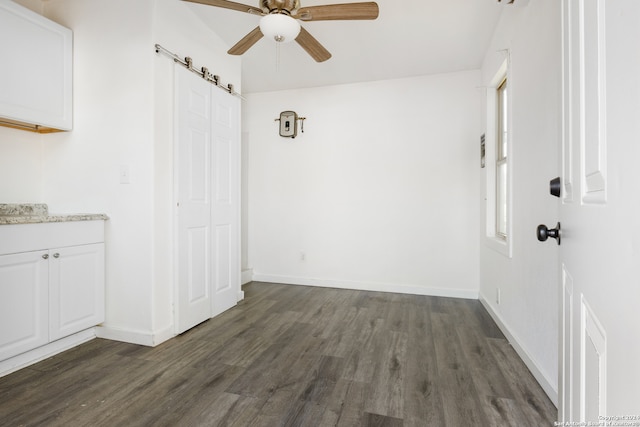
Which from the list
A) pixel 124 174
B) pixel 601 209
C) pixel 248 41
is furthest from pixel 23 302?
pixel 601 209

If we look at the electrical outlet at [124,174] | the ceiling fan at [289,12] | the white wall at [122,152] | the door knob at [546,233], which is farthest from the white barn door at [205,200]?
the door knob at [546,233]

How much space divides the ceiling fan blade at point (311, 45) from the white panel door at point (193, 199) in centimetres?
103

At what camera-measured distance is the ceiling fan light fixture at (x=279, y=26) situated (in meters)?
1.78

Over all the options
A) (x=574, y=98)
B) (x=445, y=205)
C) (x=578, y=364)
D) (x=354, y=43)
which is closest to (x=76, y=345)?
(x=578, y=364)

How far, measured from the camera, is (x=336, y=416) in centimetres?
149

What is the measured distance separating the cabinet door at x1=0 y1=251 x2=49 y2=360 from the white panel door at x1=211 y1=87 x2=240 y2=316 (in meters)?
1.19

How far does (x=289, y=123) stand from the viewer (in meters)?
4.07

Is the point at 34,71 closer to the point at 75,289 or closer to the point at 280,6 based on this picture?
the point at 75,289

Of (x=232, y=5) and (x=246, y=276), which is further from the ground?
(x=232, y=5)

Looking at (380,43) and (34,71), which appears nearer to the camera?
(34,71)

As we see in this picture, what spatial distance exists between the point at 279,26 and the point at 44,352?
2.60m

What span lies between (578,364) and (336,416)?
3.72ft

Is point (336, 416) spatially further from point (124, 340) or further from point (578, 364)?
point (124, 340)

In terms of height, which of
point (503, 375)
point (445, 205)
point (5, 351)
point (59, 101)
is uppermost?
point (59, 101)
